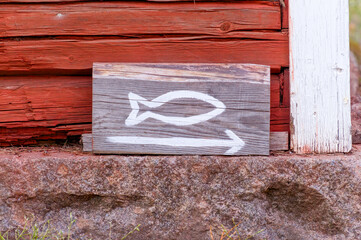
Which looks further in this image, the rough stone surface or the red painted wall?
the red painted wall

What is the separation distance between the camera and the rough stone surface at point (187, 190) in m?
1.95

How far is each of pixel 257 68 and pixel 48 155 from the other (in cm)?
126

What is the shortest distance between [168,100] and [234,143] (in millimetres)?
435

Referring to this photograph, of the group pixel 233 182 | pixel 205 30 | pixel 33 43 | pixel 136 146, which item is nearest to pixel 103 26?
pixel 33 43

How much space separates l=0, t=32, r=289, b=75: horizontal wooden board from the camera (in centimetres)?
210

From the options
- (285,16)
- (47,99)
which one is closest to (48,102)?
(47,99)

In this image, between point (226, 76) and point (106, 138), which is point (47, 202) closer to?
point (106, 138)

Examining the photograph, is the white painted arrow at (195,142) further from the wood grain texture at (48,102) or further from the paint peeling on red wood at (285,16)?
the paint peeling on red wood at (285,16)

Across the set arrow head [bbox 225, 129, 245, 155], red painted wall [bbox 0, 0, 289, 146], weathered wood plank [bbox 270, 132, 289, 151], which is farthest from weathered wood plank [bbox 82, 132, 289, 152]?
arrow head [bbox 225, 129, 245, 155]

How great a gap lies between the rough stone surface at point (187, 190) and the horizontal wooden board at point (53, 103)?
0.85 feet

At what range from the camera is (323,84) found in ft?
6.84

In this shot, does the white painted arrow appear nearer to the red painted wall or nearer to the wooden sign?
the wooden sign

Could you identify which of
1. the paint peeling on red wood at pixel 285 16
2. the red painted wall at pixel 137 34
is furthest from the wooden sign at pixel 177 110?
the paint peeling on red wood at pixel 285 16

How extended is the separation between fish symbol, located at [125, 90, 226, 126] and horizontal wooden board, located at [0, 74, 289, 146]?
11.8 inches
